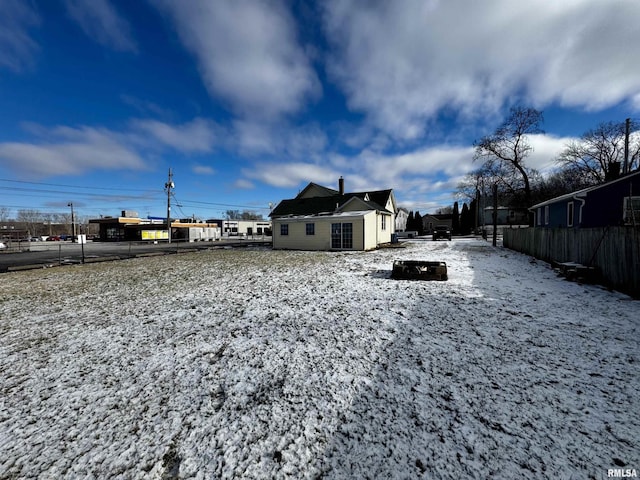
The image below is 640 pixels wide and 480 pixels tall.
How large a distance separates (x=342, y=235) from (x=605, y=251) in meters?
12.5

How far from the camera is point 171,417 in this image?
8.32 ft

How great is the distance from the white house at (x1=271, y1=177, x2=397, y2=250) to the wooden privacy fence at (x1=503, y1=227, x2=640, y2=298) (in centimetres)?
953

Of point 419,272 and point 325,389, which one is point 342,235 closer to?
point 419,272

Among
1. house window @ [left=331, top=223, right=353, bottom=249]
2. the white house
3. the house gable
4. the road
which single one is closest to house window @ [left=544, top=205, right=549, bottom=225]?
the white house

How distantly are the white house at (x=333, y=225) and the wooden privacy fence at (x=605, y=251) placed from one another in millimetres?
9526

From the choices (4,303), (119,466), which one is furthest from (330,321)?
(4,303)

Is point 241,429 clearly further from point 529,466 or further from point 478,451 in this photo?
point 529,466

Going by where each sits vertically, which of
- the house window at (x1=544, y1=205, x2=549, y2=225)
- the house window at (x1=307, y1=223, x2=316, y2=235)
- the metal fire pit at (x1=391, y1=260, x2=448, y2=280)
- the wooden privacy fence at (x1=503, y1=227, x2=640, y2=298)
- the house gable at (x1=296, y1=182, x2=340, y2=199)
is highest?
the house gable at (x1=296, y1=182, x2=340, y2=199)

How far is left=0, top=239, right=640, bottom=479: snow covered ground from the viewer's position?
6.69ft

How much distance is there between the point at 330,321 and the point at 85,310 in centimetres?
565

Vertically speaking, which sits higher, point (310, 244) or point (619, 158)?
point (619, 158)

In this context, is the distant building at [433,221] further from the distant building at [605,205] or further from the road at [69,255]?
the road at [69,255]

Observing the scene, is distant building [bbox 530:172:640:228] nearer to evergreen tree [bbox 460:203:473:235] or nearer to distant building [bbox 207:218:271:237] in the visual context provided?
evergreen tree [bbox 460:203:473:235]

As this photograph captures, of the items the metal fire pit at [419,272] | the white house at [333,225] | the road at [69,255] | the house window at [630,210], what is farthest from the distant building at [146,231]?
the house window at [630,210]
